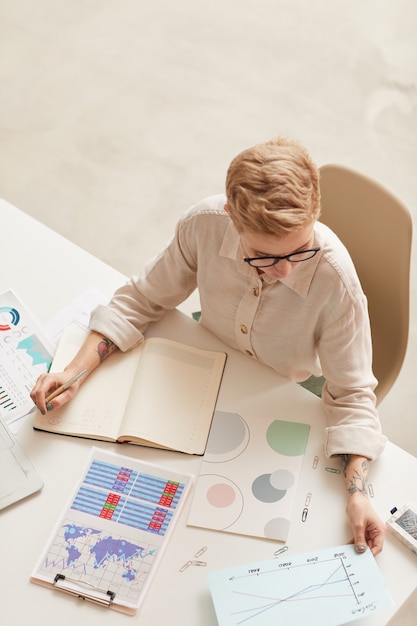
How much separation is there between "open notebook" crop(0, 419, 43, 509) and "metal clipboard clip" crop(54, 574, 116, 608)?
0.19 m

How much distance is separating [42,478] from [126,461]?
0.55 feet

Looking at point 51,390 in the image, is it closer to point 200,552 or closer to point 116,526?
point 116,526

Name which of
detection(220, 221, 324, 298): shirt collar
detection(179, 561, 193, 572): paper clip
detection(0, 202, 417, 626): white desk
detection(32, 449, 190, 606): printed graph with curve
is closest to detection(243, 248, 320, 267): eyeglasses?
detection(220, 221, 324, 298): shirt collar

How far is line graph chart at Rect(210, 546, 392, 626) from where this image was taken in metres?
1.24

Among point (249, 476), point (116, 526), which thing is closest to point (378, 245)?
point (249, 476)

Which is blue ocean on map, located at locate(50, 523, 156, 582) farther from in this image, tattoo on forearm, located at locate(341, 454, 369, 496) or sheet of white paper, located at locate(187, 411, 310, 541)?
tattoo on forearm, located at locate(341, 454, 369, 496)

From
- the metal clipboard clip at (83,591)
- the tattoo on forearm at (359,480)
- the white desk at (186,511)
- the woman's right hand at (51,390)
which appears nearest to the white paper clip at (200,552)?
the white desk at (186,511)

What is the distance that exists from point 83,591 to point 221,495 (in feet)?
1.01

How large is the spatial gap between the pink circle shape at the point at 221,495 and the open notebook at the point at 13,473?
0.34 m

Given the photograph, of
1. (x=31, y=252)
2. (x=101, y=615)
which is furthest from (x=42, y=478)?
(x=31, y=252)

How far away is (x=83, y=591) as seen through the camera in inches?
51.6

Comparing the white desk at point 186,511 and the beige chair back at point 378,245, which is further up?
the beige chair back at point 378,245

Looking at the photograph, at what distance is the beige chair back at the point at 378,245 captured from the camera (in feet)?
5.34

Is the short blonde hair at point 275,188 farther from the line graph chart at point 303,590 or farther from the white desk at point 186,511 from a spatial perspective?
the line graph chart at point 303,590
